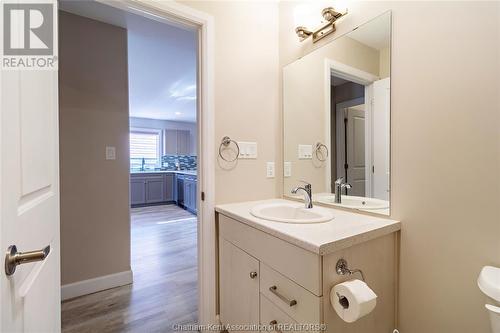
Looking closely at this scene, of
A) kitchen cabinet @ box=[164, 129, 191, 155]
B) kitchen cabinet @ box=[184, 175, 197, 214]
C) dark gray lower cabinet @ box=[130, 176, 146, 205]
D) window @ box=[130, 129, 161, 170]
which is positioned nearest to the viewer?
kitchen cabinet @ box=[184, 175, 197, 214]

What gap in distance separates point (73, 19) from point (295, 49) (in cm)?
185

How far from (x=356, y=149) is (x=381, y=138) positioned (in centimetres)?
20

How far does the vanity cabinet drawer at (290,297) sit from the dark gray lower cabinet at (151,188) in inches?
207

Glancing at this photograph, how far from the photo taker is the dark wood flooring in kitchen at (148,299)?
5.44ft

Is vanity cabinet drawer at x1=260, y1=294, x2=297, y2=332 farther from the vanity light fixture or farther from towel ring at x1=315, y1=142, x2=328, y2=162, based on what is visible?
the vanity light fixture

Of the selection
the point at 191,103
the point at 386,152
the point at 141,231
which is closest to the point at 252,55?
the point at 386,152

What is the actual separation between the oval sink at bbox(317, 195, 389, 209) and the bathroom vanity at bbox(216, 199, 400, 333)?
0.08 metres

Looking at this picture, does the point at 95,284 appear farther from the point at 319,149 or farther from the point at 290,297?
the point at 319,149

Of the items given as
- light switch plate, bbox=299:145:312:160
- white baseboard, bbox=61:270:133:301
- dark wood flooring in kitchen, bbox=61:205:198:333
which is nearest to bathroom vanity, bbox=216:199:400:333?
light switch plate, bbox=299:145:312:160

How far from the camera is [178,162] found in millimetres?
7176

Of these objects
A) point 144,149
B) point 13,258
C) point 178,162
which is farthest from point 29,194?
point 178,162

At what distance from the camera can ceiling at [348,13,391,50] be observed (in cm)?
119

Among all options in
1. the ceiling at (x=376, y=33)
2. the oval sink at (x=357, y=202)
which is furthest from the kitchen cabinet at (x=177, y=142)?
the ceiling at (x=376, y=33)

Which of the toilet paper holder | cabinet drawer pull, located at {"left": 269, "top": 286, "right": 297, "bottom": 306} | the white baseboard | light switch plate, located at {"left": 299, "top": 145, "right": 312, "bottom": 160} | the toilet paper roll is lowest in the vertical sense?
the white baseboard
